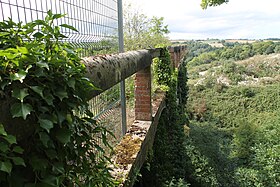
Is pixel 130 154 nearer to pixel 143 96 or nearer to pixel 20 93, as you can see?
pixel 143 96

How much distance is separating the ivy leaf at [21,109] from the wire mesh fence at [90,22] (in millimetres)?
429

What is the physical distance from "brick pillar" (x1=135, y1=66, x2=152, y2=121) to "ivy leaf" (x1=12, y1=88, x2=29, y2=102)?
11.4 feet

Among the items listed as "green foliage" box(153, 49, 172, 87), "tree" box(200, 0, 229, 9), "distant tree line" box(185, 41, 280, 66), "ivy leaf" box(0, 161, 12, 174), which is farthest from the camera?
"distant tree line" box(185, 41, 280, 66)

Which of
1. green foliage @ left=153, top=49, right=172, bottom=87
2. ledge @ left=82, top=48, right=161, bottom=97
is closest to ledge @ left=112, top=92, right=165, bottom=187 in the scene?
ledge @ left=82, top=48, right=161, bottom=97

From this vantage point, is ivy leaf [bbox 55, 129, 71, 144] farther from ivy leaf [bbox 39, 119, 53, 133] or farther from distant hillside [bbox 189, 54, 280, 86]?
distant hillside [bbox 189, 54, 280, 86]

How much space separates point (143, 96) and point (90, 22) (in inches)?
86.7

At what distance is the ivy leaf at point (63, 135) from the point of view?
0.80m

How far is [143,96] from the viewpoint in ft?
13.9

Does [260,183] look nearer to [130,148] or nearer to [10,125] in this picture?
[130,148]

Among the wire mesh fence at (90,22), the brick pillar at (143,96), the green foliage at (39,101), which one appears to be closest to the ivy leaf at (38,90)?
the green foliage at (39,101)

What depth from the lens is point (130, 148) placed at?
3102 mm

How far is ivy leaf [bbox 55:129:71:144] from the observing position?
2.64ft

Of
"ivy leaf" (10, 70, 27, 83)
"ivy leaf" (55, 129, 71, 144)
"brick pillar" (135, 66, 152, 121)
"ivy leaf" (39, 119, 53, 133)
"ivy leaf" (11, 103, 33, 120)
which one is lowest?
"brick pillar" (135, 66, 152, 121)

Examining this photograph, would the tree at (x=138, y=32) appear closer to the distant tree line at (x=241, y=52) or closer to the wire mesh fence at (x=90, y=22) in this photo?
the wire mesh fence at (x=90, y=22)
